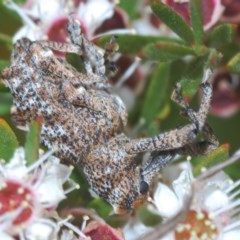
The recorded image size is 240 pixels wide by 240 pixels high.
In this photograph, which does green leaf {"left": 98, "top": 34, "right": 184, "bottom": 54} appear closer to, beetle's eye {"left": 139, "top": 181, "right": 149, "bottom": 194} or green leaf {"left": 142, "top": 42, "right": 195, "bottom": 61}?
green leaf {"left": 142, "top": 42, "right": 195, "bottom": 61}

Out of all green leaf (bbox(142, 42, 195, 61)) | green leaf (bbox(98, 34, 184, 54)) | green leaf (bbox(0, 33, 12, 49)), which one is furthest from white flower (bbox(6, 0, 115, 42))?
green leaf (bbox(142, 42, 195, 61))

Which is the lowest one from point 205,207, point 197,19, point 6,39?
point 205,207

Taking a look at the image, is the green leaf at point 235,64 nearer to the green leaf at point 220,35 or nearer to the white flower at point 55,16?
the green leaf at point 220,35

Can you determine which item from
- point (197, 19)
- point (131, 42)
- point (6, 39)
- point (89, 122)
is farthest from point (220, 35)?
point (6, 39)

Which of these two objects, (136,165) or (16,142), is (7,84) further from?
(136,165)

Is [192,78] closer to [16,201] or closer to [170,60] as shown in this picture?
[170,60]
